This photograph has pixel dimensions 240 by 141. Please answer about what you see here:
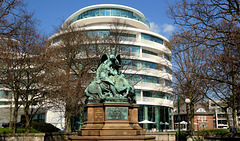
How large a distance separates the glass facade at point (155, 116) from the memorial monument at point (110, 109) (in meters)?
29.8

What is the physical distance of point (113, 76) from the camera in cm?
1355

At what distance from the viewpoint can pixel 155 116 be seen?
44188 mm

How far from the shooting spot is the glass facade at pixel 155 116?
4272cm

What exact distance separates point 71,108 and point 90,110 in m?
12.7

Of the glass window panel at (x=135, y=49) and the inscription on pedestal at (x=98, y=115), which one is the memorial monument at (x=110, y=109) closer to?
the inscription on pedestal at (x=98, y=115)

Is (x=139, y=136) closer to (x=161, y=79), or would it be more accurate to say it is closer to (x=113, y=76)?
(x=113, y=76)

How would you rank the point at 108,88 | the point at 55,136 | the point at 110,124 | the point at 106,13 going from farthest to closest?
the point at 106,13 → the point at 55,136 → the point at 108,88 → the point at 110,124

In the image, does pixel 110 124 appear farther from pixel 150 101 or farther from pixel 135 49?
pixel 135 49

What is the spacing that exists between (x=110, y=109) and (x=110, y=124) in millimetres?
736

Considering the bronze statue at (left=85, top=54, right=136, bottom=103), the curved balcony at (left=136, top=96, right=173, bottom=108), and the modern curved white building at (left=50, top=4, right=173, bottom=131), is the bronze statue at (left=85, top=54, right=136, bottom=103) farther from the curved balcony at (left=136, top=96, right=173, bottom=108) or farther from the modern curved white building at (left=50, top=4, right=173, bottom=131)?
the curved balcony at (left=136, top=96, right=173, bottom=108)

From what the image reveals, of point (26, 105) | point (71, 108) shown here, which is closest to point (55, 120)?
point (71, 108)

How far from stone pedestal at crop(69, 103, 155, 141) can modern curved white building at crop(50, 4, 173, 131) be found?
27.1m

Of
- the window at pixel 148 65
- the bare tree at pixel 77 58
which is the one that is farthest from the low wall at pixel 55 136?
the window at pixel 148 65

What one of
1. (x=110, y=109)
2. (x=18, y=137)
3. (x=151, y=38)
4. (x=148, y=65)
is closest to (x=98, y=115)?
(x=110, y=109)
